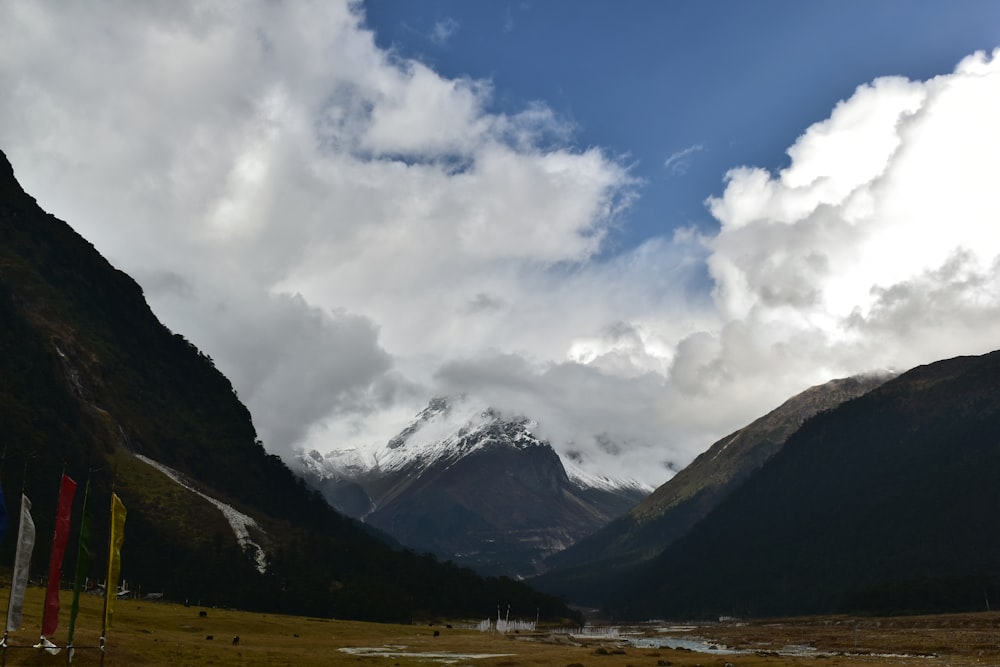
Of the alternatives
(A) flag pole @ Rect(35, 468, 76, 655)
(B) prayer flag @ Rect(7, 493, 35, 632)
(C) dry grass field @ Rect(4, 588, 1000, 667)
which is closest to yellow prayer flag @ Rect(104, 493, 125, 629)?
(A) flag pole @ Rect(35, 468, 76, 655)

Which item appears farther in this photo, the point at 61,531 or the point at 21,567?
the point at 61,531

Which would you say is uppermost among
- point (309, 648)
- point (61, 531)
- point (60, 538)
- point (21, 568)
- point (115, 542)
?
point (61, 531)

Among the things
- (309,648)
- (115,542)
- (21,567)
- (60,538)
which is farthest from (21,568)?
(309,648)

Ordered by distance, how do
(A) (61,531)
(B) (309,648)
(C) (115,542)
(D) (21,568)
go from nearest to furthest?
(D) (21,568) → (C) (115,542) → (A) (61,531) → (B) (309,648)

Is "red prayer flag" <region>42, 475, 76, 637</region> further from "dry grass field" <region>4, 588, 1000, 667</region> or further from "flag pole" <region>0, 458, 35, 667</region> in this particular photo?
"dry grass field" <region>4, 588, 1000, 667</region>

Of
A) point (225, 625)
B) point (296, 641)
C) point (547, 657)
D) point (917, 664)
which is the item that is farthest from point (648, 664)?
point (225, 625)

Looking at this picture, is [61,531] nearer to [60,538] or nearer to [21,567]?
[60,538]

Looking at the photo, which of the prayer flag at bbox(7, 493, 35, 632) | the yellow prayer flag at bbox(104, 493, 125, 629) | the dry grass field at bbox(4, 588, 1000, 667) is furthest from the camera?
the dry grass field at bbox(4, 588, 1000, 667)

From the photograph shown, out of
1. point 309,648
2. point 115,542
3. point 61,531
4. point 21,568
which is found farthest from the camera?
point 309,648

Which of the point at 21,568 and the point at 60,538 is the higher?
the point at 60,538

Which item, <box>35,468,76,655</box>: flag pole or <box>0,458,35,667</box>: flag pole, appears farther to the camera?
<box>35,468,76,655</box>: flag pole

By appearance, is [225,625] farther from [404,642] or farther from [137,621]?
[404,642]

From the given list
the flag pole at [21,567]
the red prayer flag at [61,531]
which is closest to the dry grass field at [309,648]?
the red prayer flag at [61,531]

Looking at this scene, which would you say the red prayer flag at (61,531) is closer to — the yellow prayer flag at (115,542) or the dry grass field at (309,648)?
the yellow prayer flag at (115,542)
